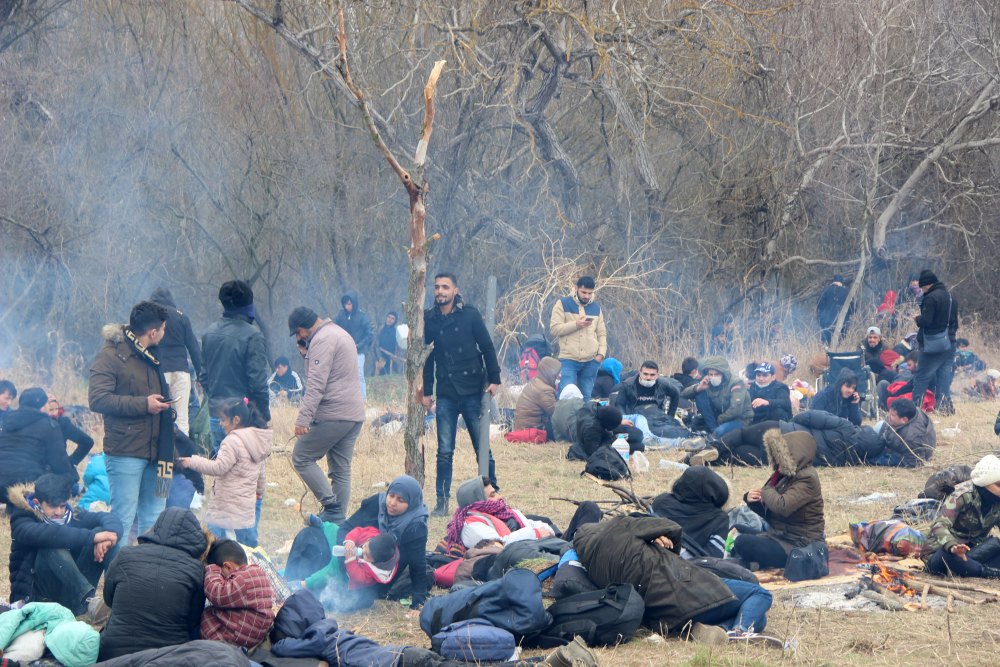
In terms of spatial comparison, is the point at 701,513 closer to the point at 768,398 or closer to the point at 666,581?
the point at 666,581

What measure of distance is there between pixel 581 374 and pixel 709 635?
5.99 m

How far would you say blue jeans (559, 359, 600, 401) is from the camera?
33.5 ft

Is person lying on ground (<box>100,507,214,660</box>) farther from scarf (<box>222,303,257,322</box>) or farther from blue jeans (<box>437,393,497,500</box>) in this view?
blue jeans (<box>437,393,497,500</box>)

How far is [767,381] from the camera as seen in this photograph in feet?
34.0

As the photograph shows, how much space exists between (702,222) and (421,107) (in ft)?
20.1

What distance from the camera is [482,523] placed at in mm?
5793

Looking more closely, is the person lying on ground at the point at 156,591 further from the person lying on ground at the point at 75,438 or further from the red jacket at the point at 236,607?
the person lying on ground at the point at 75,438

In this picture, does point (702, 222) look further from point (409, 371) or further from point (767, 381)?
point (409, 371)

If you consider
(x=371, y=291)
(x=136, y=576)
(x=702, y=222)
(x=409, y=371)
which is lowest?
(x=136, y=576)

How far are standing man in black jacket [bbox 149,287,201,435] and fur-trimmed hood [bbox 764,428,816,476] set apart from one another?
4.64 m

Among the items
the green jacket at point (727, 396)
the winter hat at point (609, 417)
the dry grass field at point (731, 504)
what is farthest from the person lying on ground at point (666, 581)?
the green jacket at point (727, 396)

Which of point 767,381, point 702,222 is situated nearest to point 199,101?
point 702,222

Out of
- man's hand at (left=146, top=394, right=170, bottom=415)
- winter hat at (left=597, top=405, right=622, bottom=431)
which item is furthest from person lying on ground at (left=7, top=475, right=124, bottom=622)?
winter hat at (left=597, top=405, right=622, bottom=431)

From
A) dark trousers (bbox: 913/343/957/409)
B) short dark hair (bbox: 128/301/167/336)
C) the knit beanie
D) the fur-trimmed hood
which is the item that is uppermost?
the knit beanie
